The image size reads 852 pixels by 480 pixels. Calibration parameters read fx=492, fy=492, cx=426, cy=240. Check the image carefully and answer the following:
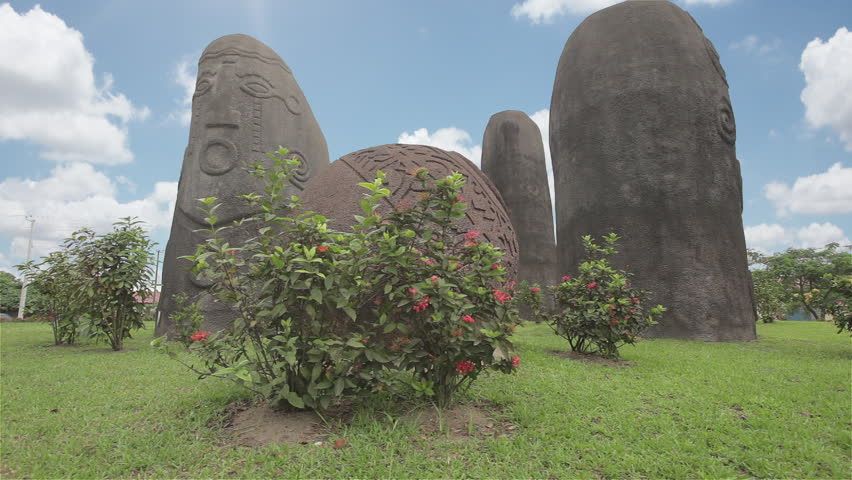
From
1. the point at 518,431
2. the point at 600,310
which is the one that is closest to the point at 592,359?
the point at 600,310

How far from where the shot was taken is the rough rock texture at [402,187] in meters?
3.75

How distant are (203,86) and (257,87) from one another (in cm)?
88

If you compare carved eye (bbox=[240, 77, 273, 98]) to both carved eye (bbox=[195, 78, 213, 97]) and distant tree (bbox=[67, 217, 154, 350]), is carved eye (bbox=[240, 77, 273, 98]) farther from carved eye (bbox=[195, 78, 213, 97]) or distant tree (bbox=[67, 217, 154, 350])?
distant tree (bbox=[67, 217, 154, 350])

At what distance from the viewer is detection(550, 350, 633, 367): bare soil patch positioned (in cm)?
496

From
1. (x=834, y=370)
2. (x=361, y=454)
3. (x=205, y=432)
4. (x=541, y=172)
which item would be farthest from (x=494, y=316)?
(x=541, y=172)

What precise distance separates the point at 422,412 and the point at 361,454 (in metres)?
0.58

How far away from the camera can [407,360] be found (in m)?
2.69

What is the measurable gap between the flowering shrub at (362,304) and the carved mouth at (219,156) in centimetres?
537

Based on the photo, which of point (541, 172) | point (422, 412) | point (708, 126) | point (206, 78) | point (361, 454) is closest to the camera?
point (361, 454)

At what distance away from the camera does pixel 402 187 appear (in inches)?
147

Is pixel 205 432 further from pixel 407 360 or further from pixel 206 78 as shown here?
pixel 206 78

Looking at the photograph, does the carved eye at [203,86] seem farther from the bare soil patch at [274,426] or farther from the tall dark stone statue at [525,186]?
the tall dark stone statue at [525,186]

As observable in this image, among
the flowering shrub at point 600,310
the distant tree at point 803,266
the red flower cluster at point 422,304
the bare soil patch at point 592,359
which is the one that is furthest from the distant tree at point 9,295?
the distant tree at point 803,266

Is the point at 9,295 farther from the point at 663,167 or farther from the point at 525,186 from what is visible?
the point at 663,167
